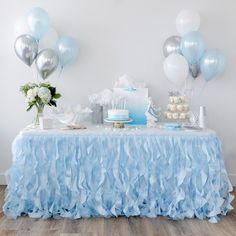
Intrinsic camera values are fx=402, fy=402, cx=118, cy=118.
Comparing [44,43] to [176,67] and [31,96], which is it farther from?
[176,67]

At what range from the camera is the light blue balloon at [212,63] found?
3.55m

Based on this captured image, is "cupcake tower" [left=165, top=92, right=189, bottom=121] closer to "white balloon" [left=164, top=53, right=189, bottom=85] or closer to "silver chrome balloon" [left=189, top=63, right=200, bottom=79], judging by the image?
"white balloon" [left=164, top=53, right=189, bottom=85]

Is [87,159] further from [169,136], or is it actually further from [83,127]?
[169,136]

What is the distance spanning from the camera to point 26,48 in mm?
3523

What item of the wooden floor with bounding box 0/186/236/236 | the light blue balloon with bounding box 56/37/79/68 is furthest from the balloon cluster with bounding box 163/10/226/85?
the wooden floor with bounding box 0/186/236/236

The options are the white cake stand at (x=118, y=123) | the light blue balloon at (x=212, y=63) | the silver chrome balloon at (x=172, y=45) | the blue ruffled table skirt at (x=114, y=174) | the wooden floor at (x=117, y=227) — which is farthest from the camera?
the silver chrome balloon at (x=172, y=45)

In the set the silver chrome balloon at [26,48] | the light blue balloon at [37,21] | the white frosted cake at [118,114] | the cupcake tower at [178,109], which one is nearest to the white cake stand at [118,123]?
the white frosted cake at [118,114]

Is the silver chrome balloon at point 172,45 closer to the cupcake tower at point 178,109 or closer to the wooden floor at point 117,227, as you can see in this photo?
the cupcake tower at point 178,109

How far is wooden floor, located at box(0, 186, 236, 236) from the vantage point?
114 inches

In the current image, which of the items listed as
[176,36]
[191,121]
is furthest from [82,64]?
[191,121]

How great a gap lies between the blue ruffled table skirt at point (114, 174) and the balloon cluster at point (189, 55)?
618 mm

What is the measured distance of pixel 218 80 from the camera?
391cm

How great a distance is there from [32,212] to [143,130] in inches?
43.6

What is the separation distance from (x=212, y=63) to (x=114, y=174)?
1.32 m
